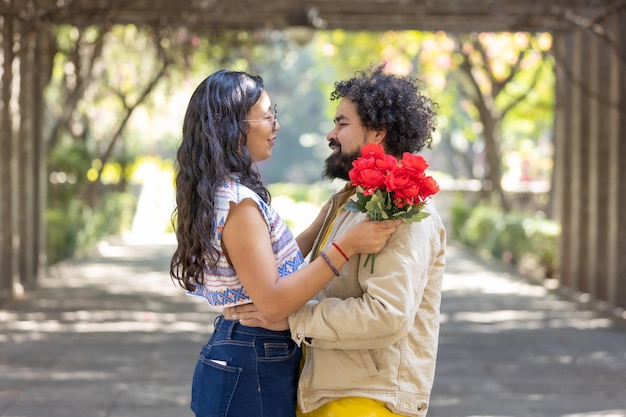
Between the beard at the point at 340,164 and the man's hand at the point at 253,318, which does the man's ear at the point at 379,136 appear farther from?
the man's hand at the point at 253,318

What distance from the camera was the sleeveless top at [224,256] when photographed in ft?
10.2

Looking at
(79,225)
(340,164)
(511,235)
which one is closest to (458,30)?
(511,235)

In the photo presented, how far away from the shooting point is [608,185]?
12.2m

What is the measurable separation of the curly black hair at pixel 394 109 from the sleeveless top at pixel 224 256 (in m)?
0.43

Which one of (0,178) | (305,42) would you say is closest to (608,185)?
(305,42)

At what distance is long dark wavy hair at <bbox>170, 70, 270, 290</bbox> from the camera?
3109mm

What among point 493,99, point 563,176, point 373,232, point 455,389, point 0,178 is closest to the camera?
point 373,232

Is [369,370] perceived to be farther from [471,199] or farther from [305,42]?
[471,199]

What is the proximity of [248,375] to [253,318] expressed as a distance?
17 centimetres

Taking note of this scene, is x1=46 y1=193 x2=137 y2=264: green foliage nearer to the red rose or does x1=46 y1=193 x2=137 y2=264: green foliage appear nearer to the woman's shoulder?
the woman's shoulder

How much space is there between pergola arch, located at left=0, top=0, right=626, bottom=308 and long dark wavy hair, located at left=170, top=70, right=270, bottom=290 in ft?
27.2

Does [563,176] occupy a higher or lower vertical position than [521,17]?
lower

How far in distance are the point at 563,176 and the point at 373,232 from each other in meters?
11.7

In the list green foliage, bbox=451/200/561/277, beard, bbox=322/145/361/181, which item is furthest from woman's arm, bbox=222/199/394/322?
green foliage, bbox=451/200/561/277
